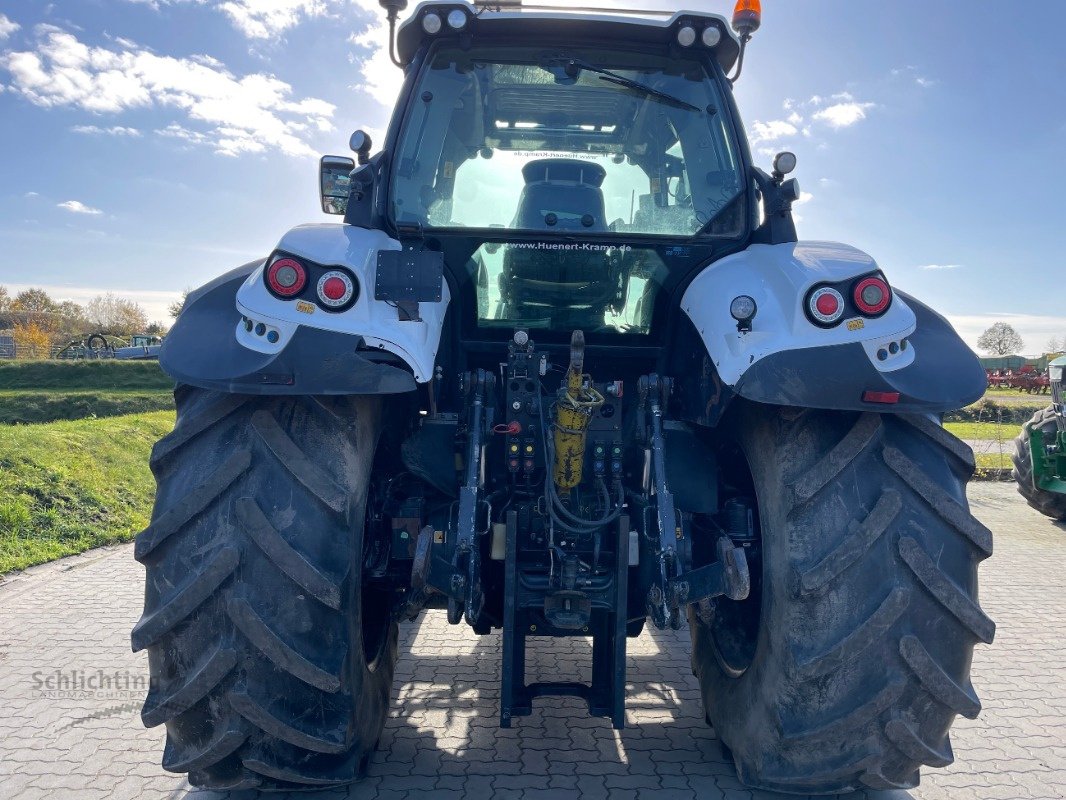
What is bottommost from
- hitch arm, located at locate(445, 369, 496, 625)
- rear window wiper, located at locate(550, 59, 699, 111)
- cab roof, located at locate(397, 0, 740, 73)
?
hitch arm, located at locate(445, 369, 496, 625)

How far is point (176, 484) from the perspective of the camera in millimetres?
2482

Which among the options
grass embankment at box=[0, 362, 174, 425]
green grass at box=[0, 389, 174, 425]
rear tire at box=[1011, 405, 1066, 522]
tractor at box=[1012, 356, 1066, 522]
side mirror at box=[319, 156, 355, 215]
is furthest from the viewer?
grass embankment at box=[0, 362, 174, 425]

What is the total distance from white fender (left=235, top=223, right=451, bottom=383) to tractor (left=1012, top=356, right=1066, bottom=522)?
9491 millimetres

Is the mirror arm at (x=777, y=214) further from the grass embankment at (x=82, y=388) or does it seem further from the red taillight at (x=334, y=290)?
the grass embankment at (x=82, y=388)

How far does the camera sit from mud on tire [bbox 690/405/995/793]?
2414 mm

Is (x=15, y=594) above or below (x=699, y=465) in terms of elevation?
below

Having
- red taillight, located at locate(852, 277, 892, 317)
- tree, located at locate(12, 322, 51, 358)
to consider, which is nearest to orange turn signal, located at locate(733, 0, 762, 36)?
red taillight, located at locate(852, 277, 892, 317)

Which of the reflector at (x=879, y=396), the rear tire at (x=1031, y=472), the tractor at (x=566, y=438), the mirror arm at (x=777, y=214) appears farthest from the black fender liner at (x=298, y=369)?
the rear tire at (x=1031, y=472)

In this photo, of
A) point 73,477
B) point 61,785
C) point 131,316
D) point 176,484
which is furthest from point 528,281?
point 131,316

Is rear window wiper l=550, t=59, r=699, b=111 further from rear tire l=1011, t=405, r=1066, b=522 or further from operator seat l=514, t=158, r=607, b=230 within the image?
rear tire l=1011, t=405, r=1066, b=522

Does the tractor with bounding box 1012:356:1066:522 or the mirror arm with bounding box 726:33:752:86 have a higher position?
the mirror arm with bounding box 726:33:752:86

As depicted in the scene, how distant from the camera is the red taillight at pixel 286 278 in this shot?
2.47 m

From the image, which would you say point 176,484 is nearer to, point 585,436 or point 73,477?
point 585,436

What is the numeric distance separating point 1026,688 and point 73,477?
350 inches
